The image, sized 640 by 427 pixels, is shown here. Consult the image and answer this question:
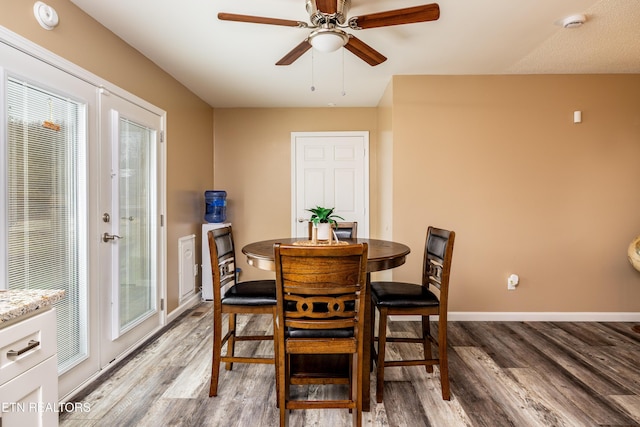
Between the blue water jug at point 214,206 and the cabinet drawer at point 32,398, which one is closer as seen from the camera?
the cabinet drawer at point 32,398

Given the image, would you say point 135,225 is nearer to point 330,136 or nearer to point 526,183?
point 330,136

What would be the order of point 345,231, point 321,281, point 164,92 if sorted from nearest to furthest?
point 321,281 → point 345,231 → point 164,92

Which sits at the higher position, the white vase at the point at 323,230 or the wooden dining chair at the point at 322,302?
the white vase at the point at 323,230

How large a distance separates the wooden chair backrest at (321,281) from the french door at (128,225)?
1566 mm

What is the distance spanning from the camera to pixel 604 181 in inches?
132

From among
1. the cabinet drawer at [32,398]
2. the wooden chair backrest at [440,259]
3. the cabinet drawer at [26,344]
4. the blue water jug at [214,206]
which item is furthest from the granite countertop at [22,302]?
the blue water jug at [214,206]

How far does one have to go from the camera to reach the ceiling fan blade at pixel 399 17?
5.71 feet

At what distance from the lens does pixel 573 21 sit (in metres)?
2.34

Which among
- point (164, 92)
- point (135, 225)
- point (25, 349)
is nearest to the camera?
point (25, 349)

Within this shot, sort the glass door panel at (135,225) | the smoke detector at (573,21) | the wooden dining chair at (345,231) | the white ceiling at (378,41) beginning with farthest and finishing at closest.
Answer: the wooden dining chair at (345,231), the glass door panel at (135,225), the smoke detector at (573,21), the white ceiling at (378,41)

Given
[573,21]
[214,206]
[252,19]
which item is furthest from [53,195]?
[573,21]

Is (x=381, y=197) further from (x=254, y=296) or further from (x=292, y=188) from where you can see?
(x=254, y=296)

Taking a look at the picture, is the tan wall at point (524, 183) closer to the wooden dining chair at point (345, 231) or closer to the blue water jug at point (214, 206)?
the wooden dining chair at point (345, 231)

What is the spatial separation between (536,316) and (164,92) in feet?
14.2
